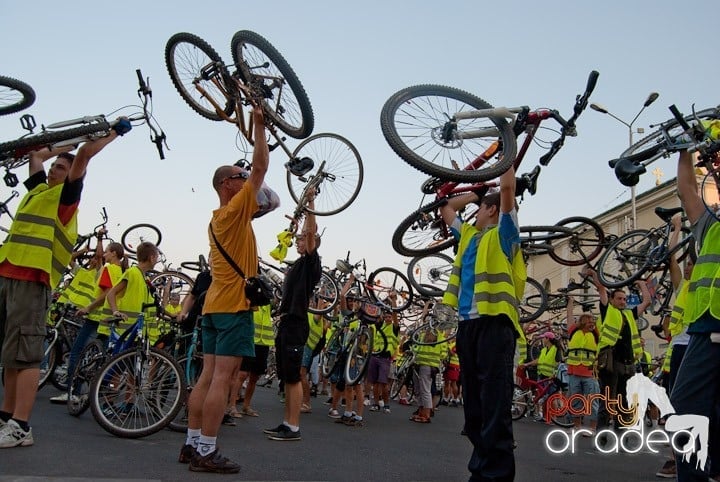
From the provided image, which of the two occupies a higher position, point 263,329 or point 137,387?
point 263,329

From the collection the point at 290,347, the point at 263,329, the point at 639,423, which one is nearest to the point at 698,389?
the point at 290,347

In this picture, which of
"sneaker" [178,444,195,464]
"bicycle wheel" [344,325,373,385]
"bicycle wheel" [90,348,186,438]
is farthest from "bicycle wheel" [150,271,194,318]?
"sneaker" [178,444,195,464]

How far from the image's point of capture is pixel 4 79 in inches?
295

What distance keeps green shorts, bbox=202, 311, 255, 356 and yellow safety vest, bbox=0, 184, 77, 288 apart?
1.31 meters

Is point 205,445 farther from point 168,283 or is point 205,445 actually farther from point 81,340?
point 168,283

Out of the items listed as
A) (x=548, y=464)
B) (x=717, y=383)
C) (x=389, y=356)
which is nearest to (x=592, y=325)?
(x=389, y=356)

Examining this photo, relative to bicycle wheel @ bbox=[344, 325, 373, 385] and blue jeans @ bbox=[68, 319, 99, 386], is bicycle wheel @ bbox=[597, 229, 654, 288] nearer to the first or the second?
bicycle wheel @ bbox=[344, 325, 373, 385]

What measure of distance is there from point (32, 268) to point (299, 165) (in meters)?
3.24

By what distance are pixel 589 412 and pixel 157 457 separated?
26.8 feet

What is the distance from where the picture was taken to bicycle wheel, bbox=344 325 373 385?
9.71 m

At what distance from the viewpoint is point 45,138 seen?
17.5 ft

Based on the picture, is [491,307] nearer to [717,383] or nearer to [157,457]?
[717,383]

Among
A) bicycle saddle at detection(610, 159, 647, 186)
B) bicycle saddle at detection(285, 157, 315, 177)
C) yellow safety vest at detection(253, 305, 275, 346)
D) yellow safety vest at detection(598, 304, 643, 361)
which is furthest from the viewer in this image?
yellow safety vest at detection(598, 304, 643, 361)

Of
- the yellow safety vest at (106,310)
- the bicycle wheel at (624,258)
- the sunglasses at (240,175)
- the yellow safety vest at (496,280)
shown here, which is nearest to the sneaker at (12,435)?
the sunglasses at (240,175)
